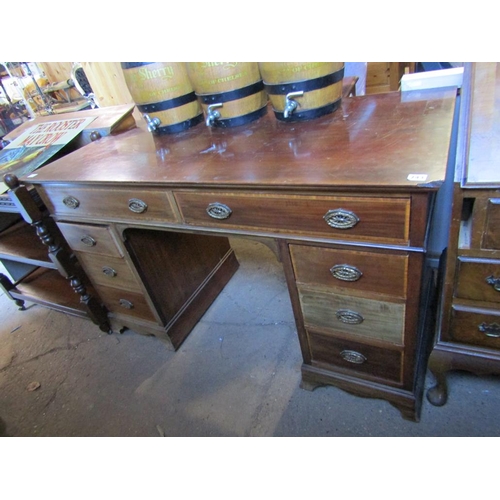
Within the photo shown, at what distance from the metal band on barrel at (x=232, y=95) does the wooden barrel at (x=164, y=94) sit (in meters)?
0.12

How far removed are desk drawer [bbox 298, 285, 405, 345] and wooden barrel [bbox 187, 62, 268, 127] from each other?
0.59 meters

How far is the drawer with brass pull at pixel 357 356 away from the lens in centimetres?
101

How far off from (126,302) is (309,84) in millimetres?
1156

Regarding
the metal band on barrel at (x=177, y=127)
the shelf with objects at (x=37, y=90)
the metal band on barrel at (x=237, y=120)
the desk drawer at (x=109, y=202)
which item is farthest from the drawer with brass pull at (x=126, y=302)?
the shelf with objects at (x=37, y=90)

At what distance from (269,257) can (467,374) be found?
3.68 ft

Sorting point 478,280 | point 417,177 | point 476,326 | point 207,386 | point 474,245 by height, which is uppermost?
point 417,177

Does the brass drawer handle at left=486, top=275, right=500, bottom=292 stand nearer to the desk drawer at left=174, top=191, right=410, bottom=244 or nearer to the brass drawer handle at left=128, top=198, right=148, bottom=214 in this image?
the desk drawer at left=174, top=191, right=410, bottom=244

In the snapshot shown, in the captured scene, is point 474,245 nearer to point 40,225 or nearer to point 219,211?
point 219,211

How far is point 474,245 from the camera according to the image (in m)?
0.77

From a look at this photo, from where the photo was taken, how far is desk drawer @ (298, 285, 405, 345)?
0.90 meters

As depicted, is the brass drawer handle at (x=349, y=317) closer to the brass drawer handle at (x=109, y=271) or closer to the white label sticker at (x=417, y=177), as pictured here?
the white label sticker at (x=417, y=177)

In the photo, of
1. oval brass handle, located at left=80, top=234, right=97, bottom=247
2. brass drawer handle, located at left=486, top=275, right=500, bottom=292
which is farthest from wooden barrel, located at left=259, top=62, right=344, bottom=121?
oval brass handle, located at left=80, top=234, right=97, bottom=247

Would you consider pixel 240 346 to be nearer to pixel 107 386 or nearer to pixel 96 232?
pixel 107 386

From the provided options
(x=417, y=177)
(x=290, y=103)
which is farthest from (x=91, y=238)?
(x=417, y=177)
